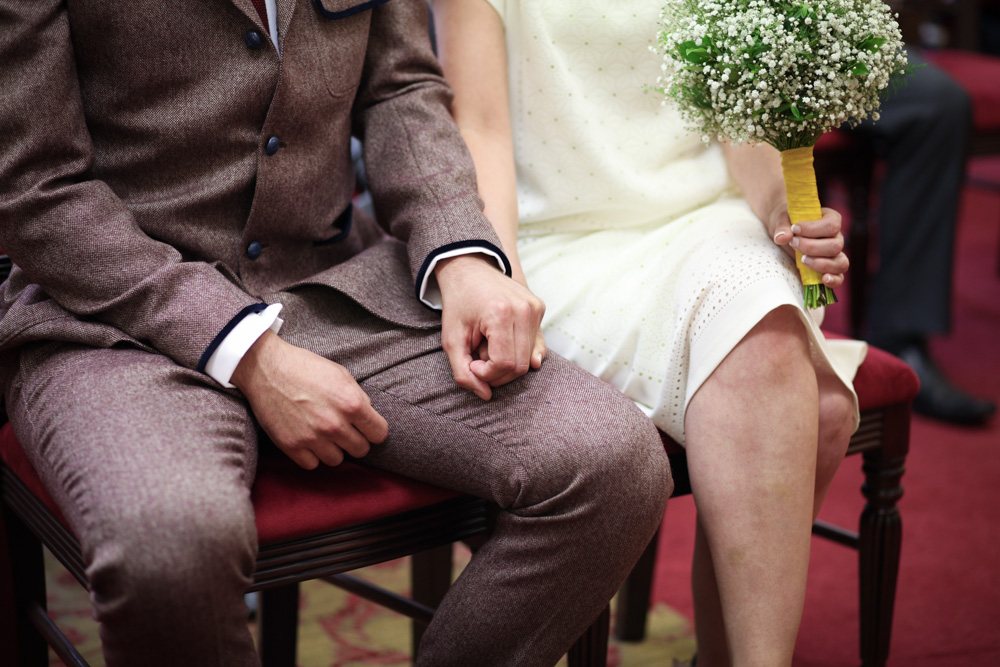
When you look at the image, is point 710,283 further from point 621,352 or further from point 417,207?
point 417,207

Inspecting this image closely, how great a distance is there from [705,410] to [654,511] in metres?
0.13

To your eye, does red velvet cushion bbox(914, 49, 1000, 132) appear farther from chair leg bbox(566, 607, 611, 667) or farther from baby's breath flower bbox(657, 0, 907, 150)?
chair leg bbox(566, 607, 611, 667)

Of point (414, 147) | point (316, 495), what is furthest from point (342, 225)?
point (316, 495)

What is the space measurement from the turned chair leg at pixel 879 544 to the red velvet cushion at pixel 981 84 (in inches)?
67.3

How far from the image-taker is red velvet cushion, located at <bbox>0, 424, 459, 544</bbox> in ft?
3.08

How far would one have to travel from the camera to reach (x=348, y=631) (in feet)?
5.69

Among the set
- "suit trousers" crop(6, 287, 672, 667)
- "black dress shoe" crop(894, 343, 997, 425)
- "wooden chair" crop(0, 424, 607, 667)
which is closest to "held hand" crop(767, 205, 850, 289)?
"suit trousers" crop(6, 287, 672, 667)

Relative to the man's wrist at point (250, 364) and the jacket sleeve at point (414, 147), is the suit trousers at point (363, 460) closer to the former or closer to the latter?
the man's wrist at point (250, 364)

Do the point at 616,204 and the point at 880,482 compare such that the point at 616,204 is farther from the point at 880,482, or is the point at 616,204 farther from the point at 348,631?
the point at 348,631

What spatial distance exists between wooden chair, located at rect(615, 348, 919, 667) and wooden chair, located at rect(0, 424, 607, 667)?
0.45m

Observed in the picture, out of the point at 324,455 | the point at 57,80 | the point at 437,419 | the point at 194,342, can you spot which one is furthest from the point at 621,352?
the point at 57,80

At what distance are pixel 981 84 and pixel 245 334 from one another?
2497 millimetres

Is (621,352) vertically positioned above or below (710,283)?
below

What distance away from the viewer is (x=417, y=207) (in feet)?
3.80
